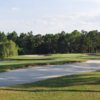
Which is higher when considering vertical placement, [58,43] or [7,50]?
[58,43]

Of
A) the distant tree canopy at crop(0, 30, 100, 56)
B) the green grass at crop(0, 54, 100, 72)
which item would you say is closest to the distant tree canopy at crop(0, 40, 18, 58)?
the green grass at crop(0, 54, 100, 72)

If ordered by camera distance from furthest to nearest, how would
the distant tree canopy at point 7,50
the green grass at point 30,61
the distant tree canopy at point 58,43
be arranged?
the distant tree canopy at point 58,43, the distant tree canopy at point 7,50, the green grass at point 30,61

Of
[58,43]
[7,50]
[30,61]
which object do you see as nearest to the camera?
[30,61]

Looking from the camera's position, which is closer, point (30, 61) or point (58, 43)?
point (30, 61)

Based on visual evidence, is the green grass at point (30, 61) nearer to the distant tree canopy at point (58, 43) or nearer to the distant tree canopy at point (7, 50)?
the distant tree canopy at point (7, 50)

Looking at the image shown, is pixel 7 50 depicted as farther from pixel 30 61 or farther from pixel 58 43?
pixel 58 43

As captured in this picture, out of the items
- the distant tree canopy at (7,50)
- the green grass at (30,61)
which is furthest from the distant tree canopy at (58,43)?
the green grass at (30,61)

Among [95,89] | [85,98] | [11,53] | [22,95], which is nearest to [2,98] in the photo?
[22,95]

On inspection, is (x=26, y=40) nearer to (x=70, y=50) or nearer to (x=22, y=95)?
(x=70, y=50)

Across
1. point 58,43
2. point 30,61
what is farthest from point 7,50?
point 58,43

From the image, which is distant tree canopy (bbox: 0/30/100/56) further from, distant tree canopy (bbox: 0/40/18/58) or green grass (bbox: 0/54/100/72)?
green grass (bbox: 0/54/100/72)

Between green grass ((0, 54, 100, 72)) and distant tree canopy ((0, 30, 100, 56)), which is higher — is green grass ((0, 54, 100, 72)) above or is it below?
below

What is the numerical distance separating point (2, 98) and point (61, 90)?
3084 mm

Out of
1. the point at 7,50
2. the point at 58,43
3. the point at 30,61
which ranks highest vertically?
the point at 58,43
